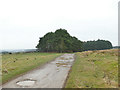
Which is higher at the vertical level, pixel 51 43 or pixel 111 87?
pixel 51 43

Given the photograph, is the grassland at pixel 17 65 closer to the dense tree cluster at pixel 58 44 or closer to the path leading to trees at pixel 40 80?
the path leading to trees at pixel 40 80

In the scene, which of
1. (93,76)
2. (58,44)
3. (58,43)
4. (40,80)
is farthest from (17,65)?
(58,43)

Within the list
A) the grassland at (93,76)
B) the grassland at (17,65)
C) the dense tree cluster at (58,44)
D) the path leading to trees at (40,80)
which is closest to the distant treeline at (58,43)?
the dense tree cluster at (58,44)

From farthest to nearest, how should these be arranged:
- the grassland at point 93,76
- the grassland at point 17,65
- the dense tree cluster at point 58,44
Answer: the dense tree cluster at point 58,44 < the grassland at point 17,65 < the grassland at point 93,76

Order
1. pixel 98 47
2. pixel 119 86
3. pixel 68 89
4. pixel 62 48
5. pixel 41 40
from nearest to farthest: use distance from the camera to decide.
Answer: pixel 68 89
pixel 119 86
pixel 62 48
pixel 41 40
pixel 98 47

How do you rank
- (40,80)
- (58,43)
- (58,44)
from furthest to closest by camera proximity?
(58,43)
(58,44)
(40,80)

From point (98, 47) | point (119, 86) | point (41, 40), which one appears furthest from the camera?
point (98, 47)

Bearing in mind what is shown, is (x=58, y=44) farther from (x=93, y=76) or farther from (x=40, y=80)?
(x=40, y=80)

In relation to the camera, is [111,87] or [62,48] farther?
[62,48]

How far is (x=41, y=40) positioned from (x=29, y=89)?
70288mm

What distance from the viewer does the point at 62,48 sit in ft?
205

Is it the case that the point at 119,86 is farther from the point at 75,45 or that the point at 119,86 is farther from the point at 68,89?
→ the point at 75,45

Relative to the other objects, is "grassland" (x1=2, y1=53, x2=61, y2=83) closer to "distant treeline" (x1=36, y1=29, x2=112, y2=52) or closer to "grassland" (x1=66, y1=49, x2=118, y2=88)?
"grassland" (x1=66, y1=49, x2=118, y2=88)

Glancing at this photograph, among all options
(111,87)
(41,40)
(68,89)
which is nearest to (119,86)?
(111,87)
